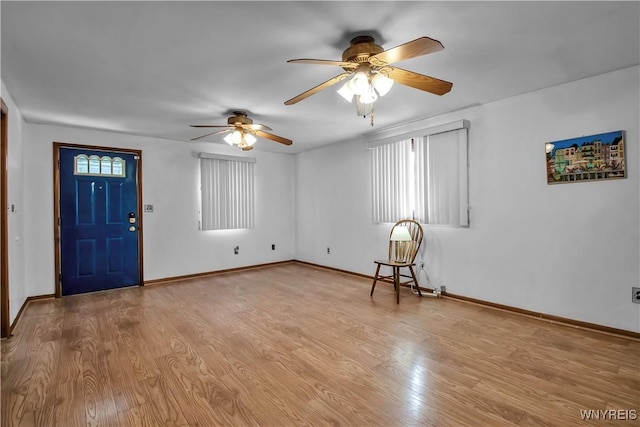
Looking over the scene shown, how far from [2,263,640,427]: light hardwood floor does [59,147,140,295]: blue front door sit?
840 millimetres

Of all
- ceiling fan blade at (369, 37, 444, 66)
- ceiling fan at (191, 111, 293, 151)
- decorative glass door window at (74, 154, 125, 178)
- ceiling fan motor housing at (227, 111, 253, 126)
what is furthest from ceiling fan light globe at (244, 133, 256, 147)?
decorative glass door window at (74, 154, 125, 178)

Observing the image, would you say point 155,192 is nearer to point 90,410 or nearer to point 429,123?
point 90,410

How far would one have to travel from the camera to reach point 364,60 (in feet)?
7.13

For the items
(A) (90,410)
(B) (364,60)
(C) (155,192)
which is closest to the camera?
(A) (90,410)

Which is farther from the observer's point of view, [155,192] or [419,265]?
[155,192]

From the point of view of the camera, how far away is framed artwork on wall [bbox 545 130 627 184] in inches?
111

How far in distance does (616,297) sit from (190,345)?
381 cm

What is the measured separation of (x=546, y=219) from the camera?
325cm

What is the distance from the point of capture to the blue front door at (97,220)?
14.5 ft

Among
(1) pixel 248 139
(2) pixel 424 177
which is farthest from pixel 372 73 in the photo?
(2) pixel 424 177

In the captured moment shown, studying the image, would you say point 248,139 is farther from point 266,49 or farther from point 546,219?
point 546,219

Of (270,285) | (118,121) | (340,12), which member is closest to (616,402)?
(340,12)

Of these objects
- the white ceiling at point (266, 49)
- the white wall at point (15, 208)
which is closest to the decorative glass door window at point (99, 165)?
the white wall at point (15, 208)

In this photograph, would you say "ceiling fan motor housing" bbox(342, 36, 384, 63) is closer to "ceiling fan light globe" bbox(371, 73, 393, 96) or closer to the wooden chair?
"ceiling fan light globe" bbox(371, 73, 393, 96)
